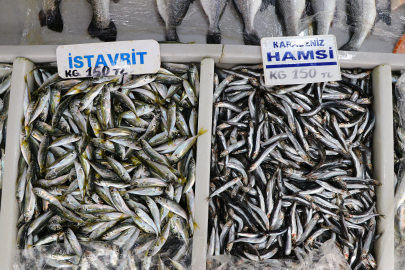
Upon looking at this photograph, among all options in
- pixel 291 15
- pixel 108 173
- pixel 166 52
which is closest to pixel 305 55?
pixel 291 15

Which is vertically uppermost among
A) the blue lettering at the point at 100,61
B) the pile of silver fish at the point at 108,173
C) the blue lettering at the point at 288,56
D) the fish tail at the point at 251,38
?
the fish tail at the point at 251,38

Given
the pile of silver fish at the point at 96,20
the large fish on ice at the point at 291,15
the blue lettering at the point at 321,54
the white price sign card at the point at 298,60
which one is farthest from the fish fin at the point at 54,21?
the blue lettering at the point at 321,54

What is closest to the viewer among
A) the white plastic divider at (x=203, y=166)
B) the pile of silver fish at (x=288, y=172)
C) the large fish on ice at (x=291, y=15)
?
the white plastic divider at (x=203, y=166)

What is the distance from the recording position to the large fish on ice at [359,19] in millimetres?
2072

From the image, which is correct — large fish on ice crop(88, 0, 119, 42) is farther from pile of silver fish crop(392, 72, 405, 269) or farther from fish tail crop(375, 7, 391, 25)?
pile of silver fish crop(392, 72, 405, 269)

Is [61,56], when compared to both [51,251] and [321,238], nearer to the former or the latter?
[51,251]

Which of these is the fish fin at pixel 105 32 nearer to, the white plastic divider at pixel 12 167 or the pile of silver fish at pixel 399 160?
the white plastic divider at pixel 12 167

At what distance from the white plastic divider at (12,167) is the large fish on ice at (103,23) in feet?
1.78

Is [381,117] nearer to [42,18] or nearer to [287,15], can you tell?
[287,15]

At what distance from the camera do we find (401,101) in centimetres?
200

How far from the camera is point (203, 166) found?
179 cm

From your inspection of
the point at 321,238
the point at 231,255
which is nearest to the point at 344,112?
the point at 321,238

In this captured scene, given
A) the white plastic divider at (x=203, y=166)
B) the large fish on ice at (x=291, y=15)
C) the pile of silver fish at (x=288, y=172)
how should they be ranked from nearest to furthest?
the white plastic divider at (x=203, y=166) < the pile of silver fish at (x=288, y=172) < the large fish on ice at (x=291, y=15)

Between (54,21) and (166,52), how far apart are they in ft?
3.18
